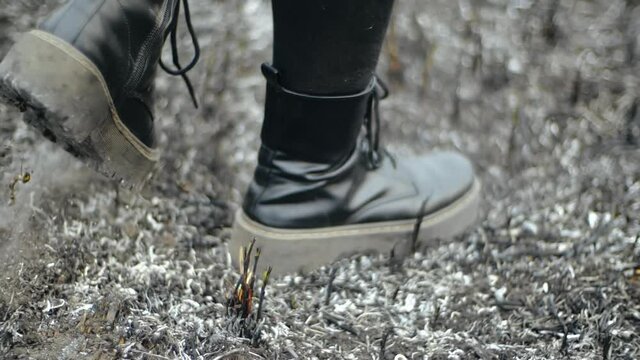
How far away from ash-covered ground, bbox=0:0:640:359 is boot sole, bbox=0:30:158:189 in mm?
339

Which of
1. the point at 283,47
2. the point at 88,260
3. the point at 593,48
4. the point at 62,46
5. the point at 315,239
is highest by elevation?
the point at 62,46

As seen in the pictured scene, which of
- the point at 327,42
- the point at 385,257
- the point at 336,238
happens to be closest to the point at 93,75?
the point at 327,42

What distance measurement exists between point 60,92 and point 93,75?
0.24 feet

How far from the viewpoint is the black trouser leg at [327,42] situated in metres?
1.56

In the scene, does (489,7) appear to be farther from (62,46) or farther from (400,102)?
(62,46)

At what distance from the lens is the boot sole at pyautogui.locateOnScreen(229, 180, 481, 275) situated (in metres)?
1.81

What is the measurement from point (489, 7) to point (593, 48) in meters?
0.45

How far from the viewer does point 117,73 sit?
5.00ft

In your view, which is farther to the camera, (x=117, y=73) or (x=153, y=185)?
(x=153, y=185)

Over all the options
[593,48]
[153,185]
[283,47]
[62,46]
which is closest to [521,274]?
[283,47]

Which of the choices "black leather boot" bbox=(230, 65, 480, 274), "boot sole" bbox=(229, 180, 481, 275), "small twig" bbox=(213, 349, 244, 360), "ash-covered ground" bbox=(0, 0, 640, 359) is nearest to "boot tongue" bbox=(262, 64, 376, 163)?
"black leather boot" bbox=(230, 65, 480, 274)

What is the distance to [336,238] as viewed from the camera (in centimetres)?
187

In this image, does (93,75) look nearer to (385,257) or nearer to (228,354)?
(228,354)

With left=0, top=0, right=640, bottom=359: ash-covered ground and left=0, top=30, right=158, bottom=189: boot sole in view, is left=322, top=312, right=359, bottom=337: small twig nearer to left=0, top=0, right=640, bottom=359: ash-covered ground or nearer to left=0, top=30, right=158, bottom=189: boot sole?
left=0, top=0, right=640, bottom=359: ash-covered ground
